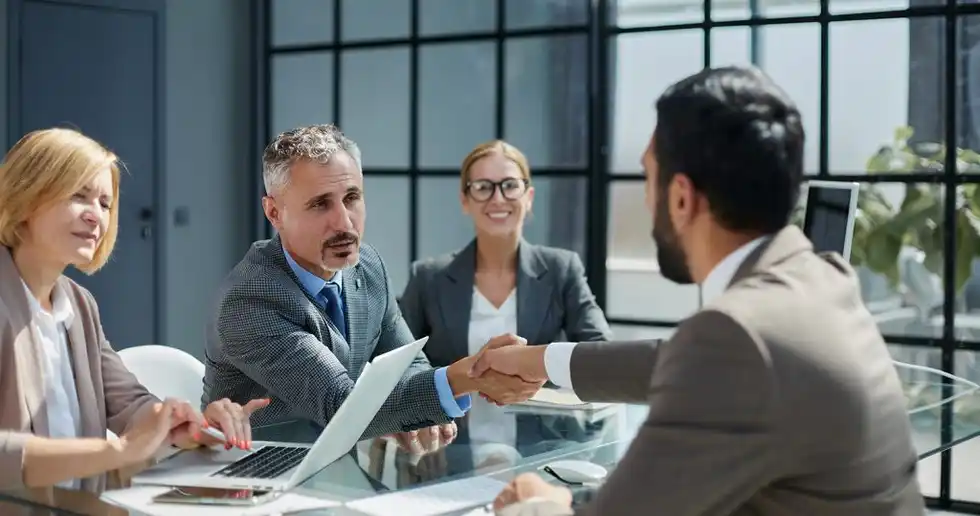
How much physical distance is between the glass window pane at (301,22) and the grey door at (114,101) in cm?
60

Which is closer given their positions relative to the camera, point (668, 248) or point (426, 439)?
point (668, 248)

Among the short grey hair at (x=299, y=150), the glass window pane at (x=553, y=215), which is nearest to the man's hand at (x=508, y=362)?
the short grey hair at (x=299, y=150)

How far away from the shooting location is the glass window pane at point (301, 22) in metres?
5.61

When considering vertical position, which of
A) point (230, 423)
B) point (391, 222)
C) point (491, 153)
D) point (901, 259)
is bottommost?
point (230, 423)

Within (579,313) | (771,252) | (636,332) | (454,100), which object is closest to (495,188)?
(579,313)

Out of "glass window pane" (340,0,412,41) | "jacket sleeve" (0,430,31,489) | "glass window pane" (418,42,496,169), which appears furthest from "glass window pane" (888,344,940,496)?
"glass window pane" (340,0,412,41)

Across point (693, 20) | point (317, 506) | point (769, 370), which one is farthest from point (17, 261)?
point (693, 20)

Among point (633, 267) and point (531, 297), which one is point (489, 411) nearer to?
point (531, 297)

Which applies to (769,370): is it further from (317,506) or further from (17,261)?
(17,261)

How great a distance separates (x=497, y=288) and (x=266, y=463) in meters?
1.84

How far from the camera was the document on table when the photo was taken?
5.95ft

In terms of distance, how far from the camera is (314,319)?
2488 millimetres

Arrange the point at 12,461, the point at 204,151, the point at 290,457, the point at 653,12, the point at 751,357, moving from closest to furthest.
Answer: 1. the point at 751,357
2. the point at 12,461
3. the point at 290,457
4. the point at 653,12
5. the point at 204,151

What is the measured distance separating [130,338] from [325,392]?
3.23 m
